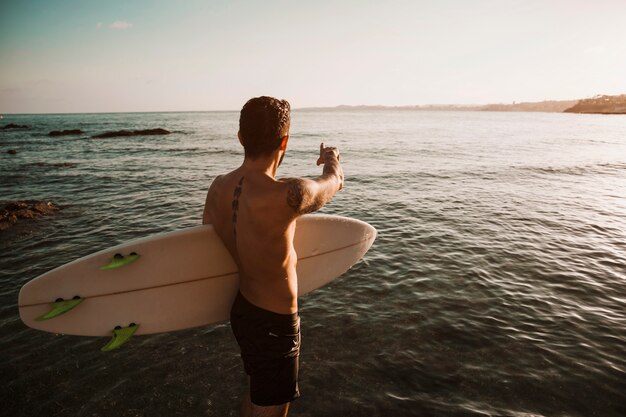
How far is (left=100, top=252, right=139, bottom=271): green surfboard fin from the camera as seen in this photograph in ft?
11.8

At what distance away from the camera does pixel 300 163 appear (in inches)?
1073

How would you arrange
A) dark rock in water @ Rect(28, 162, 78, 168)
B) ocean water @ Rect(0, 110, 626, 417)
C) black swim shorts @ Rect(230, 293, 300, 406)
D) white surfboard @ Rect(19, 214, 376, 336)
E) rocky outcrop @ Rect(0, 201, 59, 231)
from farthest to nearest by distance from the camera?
dark rock in water @ Rect(28, 162, 78, 168), rocky outcrop @ Rect(0, 201, 59, 231), ocean water @ Rect(0, 110, 626, 417), white surfboard @ Rect(19, 214, 376, 336), black swim shorts @ Rect(230, 293, 300, 406)

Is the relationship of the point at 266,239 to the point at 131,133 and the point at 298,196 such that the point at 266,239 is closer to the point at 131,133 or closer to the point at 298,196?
the point at 298,196

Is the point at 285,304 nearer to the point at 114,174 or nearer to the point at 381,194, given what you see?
the point at 381,194

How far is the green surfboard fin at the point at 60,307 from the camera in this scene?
3523 mm

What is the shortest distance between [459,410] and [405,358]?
3.38 ft

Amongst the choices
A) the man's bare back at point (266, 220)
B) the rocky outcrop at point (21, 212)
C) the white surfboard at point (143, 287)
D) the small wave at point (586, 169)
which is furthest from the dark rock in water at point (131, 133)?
the man's bare back at point (266, 220)

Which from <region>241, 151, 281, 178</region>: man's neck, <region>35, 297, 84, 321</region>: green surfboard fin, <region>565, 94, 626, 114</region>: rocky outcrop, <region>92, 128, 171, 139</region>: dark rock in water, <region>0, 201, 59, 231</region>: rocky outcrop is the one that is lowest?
<region>0, 201, 59, 231</region>: rocky outcrop

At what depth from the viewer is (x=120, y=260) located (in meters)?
3.66

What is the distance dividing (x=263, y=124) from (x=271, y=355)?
170 centimetres

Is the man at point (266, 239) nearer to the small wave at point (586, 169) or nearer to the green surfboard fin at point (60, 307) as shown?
the green surfboard fin at point (60, 307)

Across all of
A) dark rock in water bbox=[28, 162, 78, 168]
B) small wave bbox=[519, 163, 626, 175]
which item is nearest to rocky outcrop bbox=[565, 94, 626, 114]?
small wave bbox=[519, 163, 626, 175]

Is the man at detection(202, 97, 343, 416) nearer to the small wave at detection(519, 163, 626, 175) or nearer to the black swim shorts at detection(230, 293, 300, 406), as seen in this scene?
the black swim shorts at detection(230, 293, 300, 406)

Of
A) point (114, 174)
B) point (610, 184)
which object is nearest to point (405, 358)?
point (610, 184)
